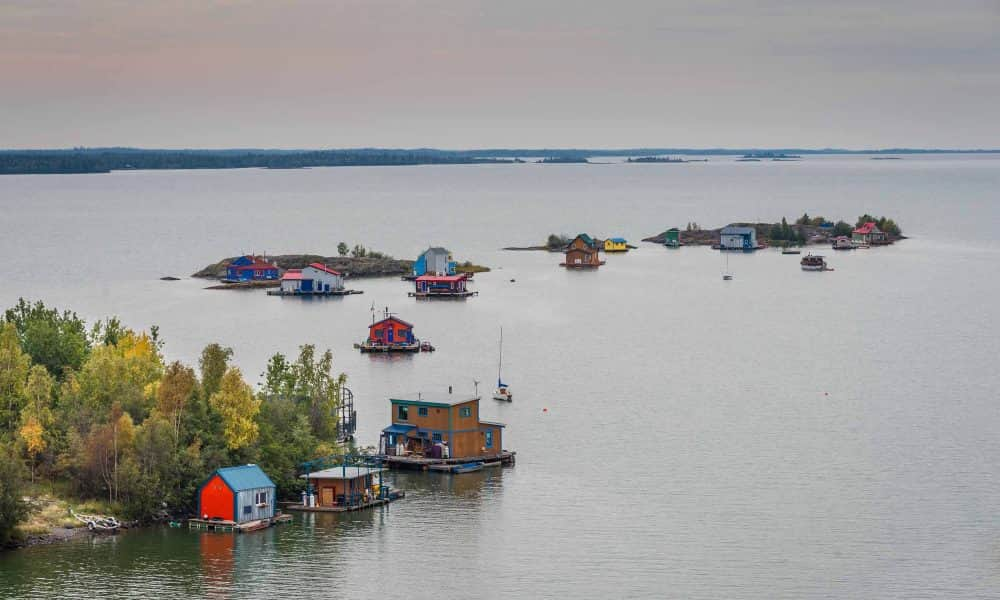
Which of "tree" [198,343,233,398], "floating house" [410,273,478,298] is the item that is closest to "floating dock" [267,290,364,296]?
"floating house" [410,273,478,298]

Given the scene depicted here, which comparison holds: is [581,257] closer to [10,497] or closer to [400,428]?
[400,428]

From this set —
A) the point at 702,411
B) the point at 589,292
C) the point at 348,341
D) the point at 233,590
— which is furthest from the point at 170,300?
the point at 233,590

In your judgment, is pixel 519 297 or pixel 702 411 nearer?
pixel 702 411

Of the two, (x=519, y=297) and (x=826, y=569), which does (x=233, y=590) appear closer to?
(x=826, y=569)

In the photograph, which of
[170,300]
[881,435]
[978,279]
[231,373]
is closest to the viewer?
[231,373]

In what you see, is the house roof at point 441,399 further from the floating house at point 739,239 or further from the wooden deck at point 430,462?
the floating house at point 739,239

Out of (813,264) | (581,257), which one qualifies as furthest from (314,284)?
(813,264)
